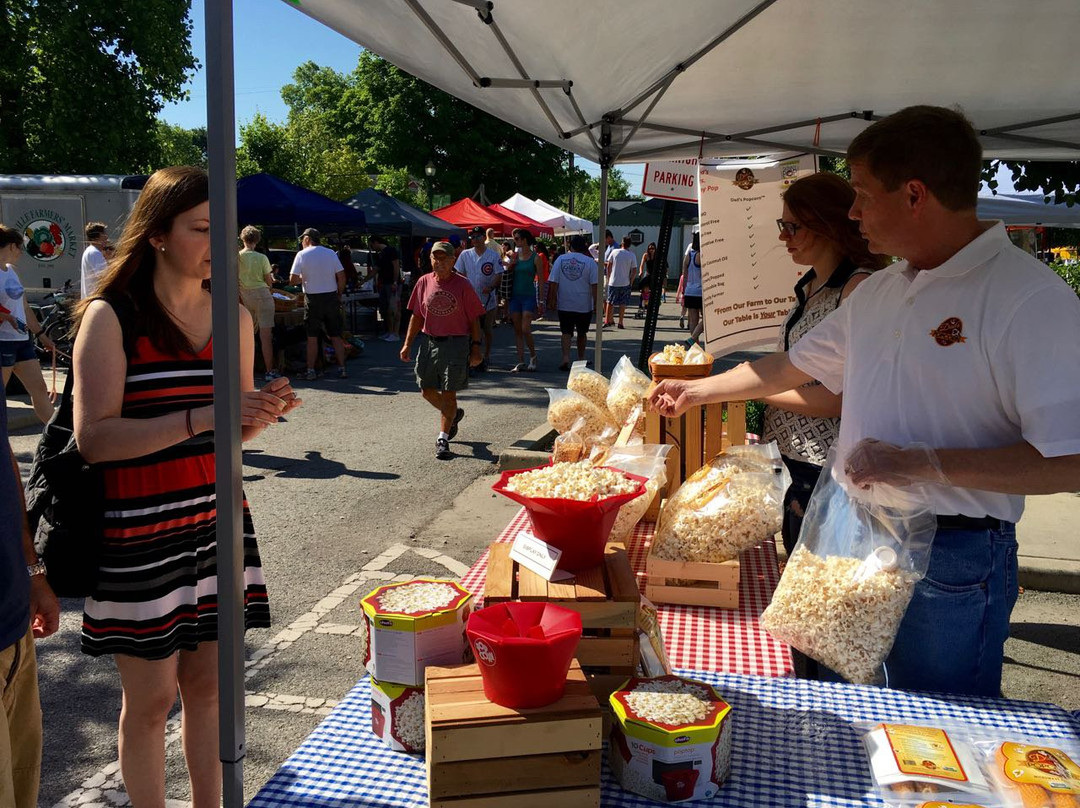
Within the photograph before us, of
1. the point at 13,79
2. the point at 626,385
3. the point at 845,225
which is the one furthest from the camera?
the point at 13,79

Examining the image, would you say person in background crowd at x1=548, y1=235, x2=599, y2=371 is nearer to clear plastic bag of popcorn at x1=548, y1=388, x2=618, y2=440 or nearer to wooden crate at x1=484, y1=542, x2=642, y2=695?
clear plastic bag of popcorn at x1=548, y1=388, x2=618, y2=440

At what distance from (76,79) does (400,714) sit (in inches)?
1005

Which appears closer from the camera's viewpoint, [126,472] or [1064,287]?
[1064,287]

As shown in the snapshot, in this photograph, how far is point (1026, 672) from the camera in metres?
3.98

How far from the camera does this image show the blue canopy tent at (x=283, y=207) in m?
13.7

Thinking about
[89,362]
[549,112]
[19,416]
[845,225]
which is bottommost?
[19,416]

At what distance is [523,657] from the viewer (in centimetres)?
136

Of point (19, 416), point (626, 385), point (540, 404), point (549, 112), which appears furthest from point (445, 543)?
point (19, 416)

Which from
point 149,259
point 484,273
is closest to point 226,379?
point 149,259

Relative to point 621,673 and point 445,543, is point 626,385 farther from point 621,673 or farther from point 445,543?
point 445,543

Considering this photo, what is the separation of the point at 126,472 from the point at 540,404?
8419mm

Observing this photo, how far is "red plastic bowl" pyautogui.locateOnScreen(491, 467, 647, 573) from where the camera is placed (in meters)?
1.75

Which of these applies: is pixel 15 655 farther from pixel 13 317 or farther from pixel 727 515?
pixel 13 317

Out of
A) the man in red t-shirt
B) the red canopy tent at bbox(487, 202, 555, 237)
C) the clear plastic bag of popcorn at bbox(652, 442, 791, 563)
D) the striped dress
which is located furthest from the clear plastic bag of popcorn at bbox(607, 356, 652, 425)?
the red canopy tent at bbox(487, 202, 555, 237)
